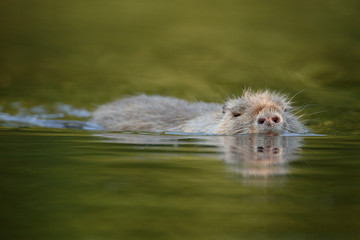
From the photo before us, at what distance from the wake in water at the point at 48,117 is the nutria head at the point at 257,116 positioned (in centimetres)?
259

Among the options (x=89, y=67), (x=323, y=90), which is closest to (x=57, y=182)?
(x=323, y=90)

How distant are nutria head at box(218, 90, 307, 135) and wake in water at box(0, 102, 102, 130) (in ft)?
8.49

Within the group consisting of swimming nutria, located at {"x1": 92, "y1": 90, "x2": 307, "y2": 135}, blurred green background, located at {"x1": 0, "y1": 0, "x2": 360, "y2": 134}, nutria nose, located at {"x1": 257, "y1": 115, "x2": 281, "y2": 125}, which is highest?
blurred green background, located at {"x1": 0, "y1": 0, "x2": 360, "y2": 134}

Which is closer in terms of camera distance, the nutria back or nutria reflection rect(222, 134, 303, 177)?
nutria reflection rect(222, 134, 303, 177)

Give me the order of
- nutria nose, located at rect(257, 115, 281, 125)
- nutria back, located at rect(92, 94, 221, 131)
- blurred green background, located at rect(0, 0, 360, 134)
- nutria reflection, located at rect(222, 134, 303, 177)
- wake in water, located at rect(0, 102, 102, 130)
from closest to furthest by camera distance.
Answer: nutria reflection, located at rect(222, 134, 303, 177), nutria nose, located at rect(257, 115, 281, 125), nutria back, located at rect(92, 94, 221, 131), wake in water, located at rect(0, 102, 102, 130), blurred green background, located at rect(0, 0, 360, 134)

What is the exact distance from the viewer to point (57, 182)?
12.0 feet

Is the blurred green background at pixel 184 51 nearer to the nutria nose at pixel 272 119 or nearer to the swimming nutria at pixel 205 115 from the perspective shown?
the swimming nutria at pixel 205 115

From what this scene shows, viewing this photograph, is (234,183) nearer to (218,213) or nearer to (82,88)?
(218,213)

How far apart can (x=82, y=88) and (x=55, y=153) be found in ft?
24.5

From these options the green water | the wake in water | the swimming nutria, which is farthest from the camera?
the wake in water

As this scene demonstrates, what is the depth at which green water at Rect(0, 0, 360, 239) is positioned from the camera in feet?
9.14

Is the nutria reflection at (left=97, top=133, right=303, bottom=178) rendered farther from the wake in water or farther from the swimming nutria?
the wake in water

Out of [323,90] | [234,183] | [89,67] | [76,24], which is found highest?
[76,24]

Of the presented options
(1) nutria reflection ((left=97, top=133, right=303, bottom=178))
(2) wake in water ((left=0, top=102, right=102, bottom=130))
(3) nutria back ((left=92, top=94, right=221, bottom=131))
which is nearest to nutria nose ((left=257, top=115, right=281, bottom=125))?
(1) nutria reflection ((left=97, top=133, right=303, bottom=178))
